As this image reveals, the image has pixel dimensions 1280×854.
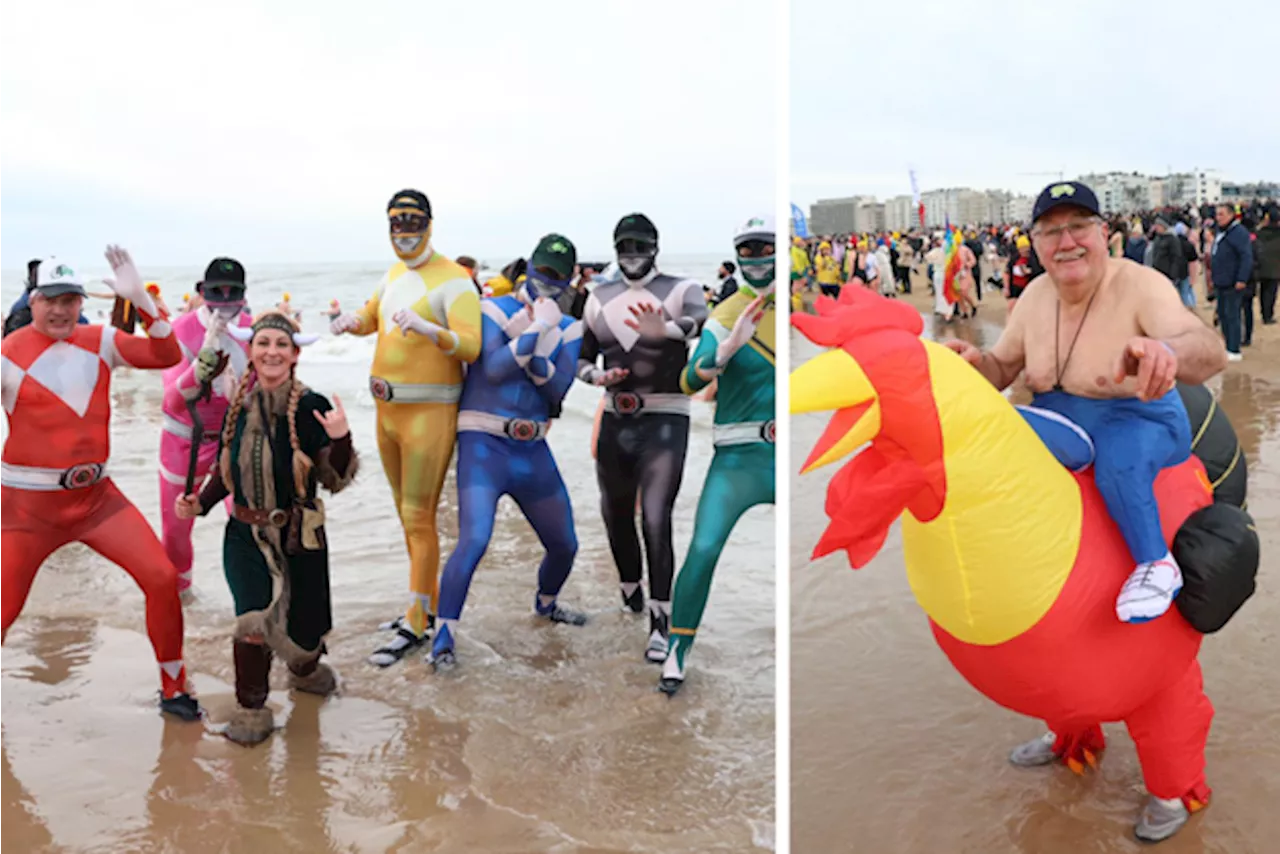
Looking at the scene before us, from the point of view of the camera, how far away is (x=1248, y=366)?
10883 millimetres

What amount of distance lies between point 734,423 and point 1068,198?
72.1 inches

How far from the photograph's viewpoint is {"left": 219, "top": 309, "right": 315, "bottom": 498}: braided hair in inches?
157

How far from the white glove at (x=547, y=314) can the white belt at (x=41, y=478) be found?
192 centimetres

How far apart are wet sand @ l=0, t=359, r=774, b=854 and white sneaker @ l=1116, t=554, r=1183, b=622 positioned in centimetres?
136

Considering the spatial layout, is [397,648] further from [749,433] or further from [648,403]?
[749,433]

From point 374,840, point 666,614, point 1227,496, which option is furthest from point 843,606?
point 374,840

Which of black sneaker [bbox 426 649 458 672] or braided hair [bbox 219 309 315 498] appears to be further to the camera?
black sneaker [bbox 426 649 458 672]

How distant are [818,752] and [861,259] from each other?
19426 millimetres

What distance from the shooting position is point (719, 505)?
4.36 meters

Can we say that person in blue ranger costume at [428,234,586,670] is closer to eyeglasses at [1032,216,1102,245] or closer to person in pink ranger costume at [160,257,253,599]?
person in pink ranger costume at [160,257,253,599]

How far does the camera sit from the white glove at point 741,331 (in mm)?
4156

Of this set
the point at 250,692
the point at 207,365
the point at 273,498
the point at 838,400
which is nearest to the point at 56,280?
the point at 207,365

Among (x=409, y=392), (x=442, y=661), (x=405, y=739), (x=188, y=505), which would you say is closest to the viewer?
(x=405, y=739)

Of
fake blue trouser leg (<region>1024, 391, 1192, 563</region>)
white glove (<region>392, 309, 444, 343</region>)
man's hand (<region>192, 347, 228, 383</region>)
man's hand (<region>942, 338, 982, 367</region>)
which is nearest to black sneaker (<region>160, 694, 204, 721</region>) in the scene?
man's hand (<region>192, 347, 228, 383</region>)
